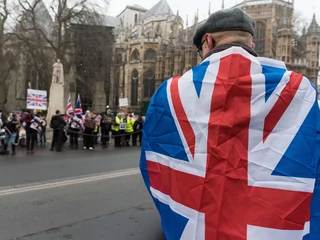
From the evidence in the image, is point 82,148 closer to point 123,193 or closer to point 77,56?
point 123,193

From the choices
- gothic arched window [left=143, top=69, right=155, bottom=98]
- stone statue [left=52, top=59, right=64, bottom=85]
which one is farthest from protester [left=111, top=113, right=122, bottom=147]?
gothic arched window [left=143, top=69, right=155, bottom=98]

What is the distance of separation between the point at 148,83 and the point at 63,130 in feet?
167

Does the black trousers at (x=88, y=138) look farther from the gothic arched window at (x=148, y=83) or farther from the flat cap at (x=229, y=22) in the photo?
the gothic arched window at (x=148, y=83)

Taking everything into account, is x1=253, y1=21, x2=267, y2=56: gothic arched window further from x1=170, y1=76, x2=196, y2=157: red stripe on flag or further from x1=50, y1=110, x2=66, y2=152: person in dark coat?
x1=170, y1=76, x2=196, y2=157: red stripe on flag

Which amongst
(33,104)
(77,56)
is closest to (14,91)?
(77,56)

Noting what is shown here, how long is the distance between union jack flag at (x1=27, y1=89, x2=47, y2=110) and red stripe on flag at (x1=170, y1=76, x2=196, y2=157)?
15.9 m

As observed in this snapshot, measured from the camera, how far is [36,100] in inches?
646

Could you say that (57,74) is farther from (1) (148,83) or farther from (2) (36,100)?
(1) (148,83)

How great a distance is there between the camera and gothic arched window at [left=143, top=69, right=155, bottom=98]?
63062mm

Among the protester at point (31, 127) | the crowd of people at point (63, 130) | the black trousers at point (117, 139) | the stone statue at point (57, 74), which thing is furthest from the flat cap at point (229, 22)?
the stone statue at point (57, 74)

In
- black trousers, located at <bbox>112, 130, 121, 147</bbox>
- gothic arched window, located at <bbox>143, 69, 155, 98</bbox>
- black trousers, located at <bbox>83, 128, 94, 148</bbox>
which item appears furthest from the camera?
gothic arched window, located at <bbox>143, 69, 155, 98</bbox>

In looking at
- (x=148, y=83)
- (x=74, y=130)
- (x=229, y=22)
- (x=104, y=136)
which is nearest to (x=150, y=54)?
(x=148, y=83)

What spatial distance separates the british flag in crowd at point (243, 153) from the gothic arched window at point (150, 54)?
64.7 metres

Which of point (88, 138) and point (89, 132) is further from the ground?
point (89, 132)
